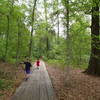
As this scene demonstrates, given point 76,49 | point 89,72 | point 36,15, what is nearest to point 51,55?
point 36,15

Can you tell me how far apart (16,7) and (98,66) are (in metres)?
8.39

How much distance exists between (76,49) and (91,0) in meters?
2.91

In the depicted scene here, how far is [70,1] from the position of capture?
23.6 feet

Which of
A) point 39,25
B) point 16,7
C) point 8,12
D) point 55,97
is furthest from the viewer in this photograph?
point 39,25

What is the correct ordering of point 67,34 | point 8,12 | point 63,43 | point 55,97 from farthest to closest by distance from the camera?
point 8,12 → point 63,43 → point 67,34 → point 55,97

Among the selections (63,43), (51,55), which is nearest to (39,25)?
(63,43)

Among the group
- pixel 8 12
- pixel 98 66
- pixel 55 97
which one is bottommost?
pixel 55 97

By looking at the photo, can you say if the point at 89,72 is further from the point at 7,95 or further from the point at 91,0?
the point at 7,95

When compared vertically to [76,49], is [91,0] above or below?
above

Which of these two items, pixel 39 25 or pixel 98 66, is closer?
pixel 98 66

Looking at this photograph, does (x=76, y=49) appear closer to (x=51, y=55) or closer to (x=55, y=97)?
(x=55, y=97)

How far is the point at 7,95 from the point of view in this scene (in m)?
5.93

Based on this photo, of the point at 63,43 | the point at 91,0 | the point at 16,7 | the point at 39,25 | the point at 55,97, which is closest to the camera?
the point at 55,97

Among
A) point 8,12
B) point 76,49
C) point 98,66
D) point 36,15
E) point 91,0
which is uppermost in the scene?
point 36,15
